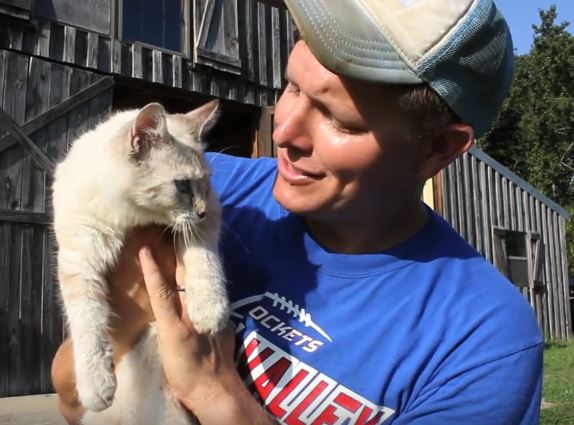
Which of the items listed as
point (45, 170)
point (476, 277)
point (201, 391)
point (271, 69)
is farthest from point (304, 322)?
point (271, 69)

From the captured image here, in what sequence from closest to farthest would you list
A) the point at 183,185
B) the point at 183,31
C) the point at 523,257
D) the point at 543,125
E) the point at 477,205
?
1. the point at 183,185
2. the point at 183,31
3. the point at 477,205
4. the point at 523,257
5. the point at 543,125

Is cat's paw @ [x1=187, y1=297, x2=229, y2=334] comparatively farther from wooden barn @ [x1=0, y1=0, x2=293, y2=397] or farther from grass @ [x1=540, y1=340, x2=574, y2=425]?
grass @ [x1=540, y1=340, x2=574, y2=425]

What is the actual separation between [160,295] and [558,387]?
6.09m

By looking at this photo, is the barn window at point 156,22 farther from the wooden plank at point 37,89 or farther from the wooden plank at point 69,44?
the wooden plank at point 37,89

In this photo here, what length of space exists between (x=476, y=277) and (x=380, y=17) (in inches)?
27.0

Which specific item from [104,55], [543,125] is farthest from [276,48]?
[543,125]

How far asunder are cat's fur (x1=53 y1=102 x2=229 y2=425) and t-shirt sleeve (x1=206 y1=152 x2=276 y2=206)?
0.15ft

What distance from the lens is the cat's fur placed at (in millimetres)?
1890

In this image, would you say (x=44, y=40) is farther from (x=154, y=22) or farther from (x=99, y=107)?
(x=154, y=22)

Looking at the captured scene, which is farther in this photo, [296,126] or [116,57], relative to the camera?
[116,57]

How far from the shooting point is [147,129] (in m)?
2.20

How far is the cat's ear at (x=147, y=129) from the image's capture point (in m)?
2.13

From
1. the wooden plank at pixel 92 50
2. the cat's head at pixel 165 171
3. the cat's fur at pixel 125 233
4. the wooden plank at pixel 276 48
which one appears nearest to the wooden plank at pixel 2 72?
the wooden plank at pixel 92 50

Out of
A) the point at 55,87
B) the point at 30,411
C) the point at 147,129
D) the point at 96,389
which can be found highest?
the point at 55,87
